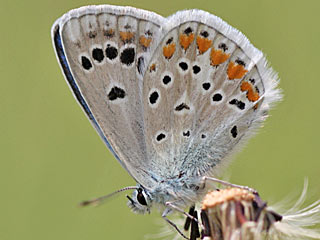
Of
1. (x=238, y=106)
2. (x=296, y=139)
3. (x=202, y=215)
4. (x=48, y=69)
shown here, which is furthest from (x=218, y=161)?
(x=48, y=69)

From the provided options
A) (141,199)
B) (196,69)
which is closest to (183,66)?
(196,69)

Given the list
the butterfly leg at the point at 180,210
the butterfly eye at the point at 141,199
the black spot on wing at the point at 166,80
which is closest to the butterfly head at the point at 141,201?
the butterfly eye at the point at 141,199

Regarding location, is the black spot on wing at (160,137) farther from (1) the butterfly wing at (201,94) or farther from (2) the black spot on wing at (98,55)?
(2) the black spot on wing at (98,55)

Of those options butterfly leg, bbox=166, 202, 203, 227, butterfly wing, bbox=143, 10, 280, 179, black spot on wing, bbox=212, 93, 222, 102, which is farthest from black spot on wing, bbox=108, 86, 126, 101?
butterfly leg, bbox=166, 202, 203, 227

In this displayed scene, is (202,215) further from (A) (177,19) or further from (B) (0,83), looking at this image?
(B) (0,83)

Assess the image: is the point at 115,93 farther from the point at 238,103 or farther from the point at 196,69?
the point at 238,103

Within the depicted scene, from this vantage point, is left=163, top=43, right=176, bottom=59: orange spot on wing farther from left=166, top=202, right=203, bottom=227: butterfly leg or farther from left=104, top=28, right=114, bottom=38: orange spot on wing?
left=166, top=202, right=203, bottom=227: butterfly leg
